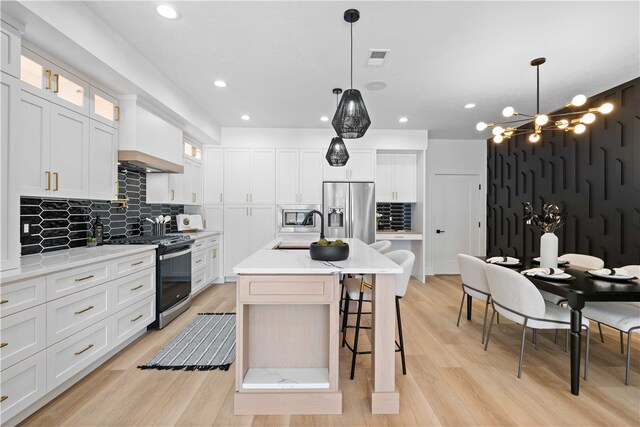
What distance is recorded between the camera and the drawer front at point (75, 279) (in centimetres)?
192

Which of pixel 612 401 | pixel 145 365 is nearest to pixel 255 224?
pixel 145 365

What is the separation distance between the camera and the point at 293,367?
2.10 metres

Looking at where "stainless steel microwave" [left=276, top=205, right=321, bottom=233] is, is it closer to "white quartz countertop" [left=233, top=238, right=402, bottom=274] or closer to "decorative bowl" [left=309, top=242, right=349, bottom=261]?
"white quartz countertop" [left=233, top=238, right=402, bottom=274]

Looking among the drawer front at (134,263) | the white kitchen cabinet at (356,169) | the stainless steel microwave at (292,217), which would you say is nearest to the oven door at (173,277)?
the drawer front at (134,263)

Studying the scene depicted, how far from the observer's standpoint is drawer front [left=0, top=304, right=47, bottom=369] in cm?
162

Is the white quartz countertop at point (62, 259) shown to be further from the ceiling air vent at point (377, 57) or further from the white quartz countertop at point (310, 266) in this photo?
the ceiling air vent at point (377, 57)

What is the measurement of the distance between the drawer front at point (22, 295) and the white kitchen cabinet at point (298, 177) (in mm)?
3628

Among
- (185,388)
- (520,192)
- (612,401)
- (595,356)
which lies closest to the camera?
(612,401)

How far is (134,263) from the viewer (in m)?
2.76

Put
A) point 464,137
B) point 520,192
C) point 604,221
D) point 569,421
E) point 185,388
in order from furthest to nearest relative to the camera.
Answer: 1. point 464,137
2. point 520,192
3. point 604,221
4. point 185,388
5. point 569,421

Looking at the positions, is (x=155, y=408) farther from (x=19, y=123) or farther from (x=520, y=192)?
(x=520, y=192)

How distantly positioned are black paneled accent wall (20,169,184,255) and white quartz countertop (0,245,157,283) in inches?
7.4

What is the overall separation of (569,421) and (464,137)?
5055 millimetres

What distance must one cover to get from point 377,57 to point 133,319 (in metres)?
3.29
